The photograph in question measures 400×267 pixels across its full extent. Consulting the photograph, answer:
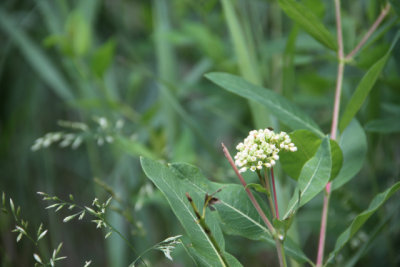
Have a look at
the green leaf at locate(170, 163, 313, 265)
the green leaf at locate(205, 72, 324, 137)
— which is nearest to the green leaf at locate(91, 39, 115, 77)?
the green leaf at locate(205, 72, 324, 137)

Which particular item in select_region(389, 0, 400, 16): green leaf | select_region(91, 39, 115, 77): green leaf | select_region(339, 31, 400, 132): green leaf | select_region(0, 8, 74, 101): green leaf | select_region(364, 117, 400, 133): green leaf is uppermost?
select_region(0, 8, 74, 101): green leaf

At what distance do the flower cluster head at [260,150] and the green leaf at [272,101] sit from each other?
0.10 meters

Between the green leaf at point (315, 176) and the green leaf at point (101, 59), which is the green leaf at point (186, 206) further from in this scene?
the green leaf at point (101, 59)

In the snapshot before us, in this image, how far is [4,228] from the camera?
41.0 inches

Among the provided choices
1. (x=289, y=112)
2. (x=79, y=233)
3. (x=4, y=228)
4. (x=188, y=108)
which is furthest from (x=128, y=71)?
(x=289, y=112)

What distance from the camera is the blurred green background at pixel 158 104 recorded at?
0.77 m

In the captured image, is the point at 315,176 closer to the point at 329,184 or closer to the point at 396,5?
the point at 329,184

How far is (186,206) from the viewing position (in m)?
0.42

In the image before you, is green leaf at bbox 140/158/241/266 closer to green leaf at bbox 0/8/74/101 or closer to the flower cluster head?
the flower cluster head

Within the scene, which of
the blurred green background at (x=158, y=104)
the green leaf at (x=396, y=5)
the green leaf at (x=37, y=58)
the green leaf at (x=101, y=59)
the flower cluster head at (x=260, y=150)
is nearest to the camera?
the flower cluster head at (x=260, y=150)

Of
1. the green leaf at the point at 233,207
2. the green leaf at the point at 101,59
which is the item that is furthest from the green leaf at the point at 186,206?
the green leaf at the point at 101,59

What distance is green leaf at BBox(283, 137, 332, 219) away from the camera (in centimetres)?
41

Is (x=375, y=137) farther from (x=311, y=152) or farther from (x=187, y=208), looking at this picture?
(x=187, y=208)

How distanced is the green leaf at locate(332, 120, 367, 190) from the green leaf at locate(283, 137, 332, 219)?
10 centimetres
